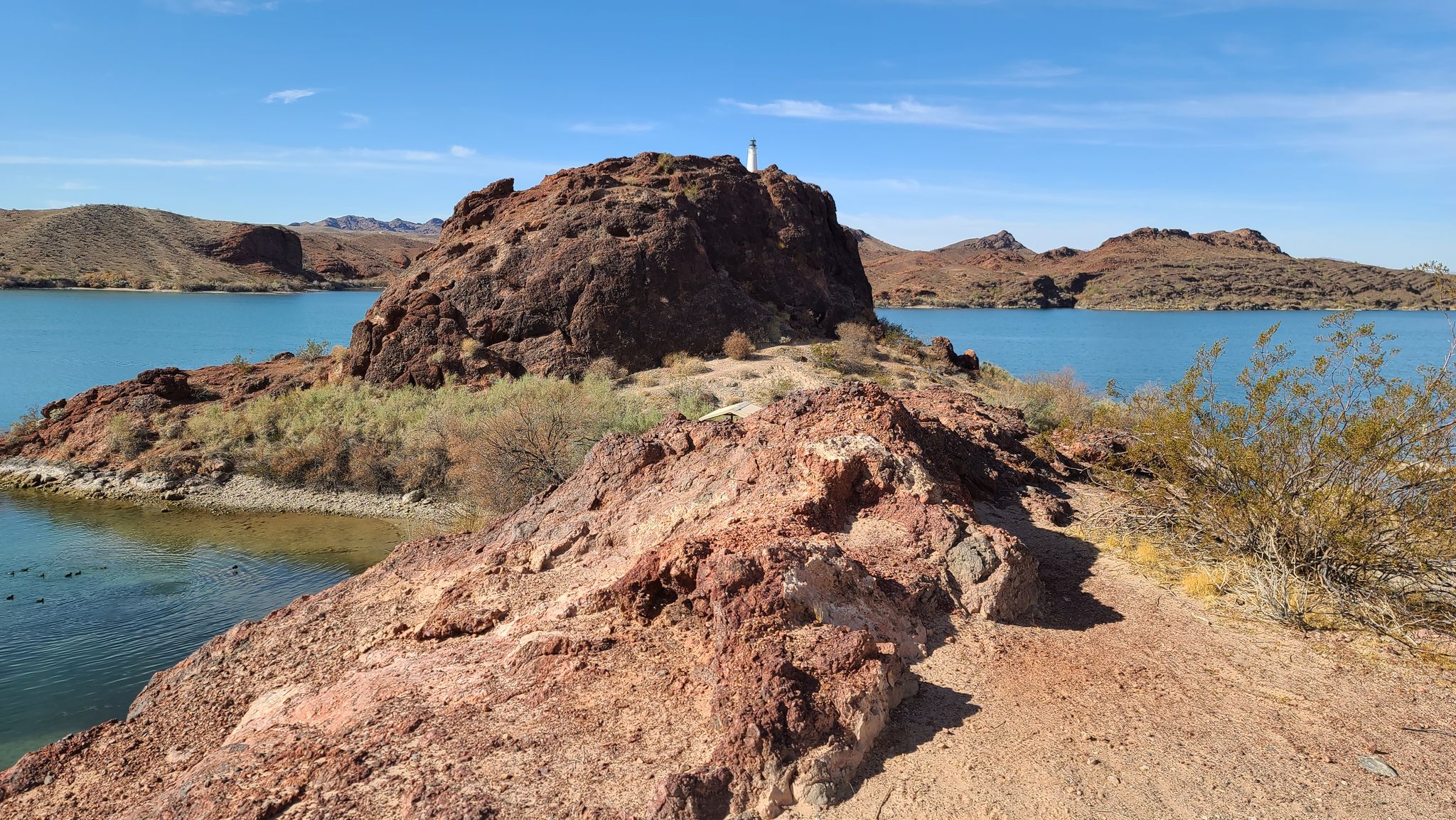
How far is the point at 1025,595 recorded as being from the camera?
612 cm

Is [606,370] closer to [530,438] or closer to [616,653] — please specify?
[530,438]

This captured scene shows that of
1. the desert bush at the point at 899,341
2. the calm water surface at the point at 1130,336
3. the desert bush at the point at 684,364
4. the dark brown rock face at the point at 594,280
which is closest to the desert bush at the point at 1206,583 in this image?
the calm water surface at the point at 1130,336

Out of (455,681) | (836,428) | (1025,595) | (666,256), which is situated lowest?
(455,681)

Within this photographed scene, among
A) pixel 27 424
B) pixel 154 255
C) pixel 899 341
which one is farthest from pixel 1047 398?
pixel 154 255

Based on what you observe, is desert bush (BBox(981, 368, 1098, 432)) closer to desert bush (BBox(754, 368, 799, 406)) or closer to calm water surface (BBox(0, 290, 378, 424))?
desert bush (BBox(754, 368, 799, 406))

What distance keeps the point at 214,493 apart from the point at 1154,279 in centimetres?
10029

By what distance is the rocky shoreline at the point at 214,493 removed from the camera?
1730 cm

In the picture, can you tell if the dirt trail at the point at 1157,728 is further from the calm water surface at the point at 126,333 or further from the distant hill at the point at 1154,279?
the distant hill at the point at 1154,279

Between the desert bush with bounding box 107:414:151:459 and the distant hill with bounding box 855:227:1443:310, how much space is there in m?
78.0

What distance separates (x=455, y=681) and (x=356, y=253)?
11839 centimetres

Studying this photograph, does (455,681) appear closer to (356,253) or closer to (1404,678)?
(1404,678)

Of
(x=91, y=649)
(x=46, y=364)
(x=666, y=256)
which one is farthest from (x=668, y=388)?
(x=46, y=364)

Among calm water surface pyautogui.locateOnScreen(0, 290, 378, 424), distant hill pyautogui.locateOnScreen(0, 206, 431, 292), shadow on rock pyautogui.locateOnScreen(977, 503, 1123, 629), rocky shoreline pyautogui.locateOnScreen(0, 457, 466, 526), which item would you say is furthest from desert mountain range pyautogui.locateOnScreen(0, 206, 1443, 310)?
shadow on rock pyautogui.locateOnScreen(977, 503, 1123, 629)

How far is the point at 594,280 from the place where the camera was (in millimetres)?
21734
